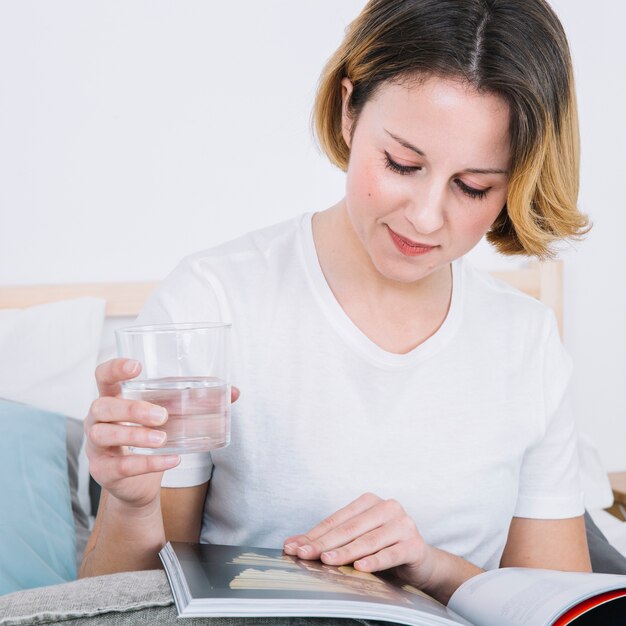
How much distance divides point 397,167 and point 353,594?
1.78ft

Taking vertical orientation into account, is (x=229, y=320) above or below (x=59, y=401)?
above

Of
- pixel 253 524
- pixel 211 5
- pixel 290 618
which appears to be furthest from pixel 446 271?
pixel 211 5

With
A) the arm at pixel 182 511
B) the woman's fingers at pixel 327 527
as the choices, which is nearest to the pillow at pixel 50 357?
the arm at pixel 182 511

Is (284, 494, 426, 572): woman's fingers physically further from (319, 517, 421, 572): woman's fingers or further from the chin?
the chin

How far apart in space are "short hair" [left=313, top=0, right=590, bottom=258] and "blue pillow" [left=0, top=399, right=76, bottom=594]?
0.83m

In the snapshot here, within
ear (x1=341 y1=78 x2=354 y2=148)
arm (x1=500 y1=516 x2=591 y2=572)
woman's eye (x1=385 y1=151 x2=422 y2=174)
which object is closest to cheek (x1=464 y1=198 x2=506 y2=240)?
woman's eye (x1=385 y1=151 x2=422 y2=174)

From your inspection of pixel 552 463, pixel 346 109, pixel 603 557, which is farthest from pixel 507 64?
pixel 603 557

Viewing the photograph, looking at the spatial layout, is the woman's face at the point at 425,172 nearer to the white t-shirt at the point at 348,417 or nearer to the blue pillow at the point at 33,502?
the white t-shirt at the point at 348,417

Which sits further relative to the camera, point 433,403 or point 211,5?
point 211,5

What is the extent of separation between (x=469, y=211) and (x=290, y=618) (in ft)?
1.91

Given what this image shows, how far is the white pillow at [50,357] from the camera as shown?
1.63 m

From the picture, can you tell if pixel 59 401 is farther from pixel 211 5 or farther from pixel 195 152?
pixel 211 5

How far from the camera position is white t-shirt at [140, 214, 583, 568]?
1.14 meters

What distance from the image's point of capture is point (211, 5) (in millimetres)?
1914
